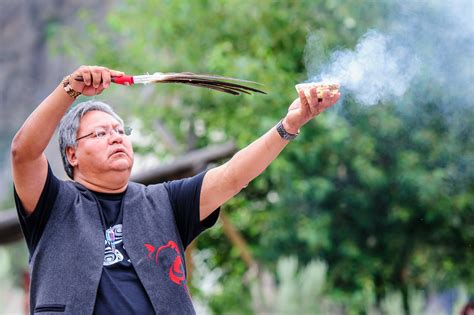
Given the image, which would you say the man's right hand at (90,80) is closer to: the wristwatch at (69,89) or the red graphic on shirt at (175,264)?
the wristwatch at (69,89)

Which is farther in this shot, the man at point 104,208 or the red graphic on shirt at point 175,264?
the red graphic on shirt at point 175,264

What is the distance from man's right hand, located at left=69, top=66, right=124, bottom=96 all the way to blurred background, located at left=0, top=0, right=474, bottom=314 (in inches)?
142

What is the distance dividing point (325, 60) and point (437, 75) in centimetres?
116

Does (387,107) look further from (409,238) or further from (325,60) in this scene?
(325,60)

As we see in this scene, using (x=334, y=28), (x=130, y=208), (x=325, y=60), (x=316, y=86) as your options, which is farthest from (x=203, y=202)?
(x=334, y=28)

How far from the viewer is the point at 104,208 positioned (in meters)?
2.81

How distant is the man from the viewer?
262 cm

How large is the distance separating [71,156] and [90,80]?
1.32 feet

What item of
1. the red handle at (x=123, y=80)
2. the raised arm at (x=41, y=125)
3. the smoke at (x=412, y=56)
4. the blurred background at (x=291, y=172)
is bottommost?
the raised arm at (x=41, y=125)

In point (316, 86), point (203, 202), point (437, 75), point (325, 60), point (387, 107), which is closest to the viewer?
point (316, 86)

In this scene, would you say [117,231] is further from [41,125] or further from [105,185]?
[41,125]

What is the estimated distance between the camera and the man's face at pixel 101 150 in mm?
2811

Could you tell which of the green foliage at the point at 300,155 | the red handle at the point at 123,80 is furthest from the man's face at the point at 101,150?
the green foliage at the point at 300,155

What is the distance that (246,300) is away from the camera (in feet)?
26.5
